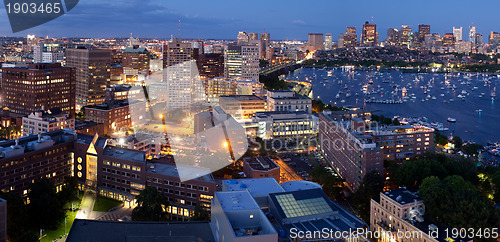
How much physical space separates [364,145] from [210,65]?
1561cm

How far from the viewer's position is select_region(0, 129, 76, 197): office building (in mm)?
6023

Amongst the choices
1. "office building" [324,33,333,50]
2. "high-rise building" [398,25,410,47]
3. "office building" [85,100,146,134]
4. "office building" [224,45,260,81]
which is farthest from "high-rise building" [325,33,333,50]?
"office building" [85,100,146,134]

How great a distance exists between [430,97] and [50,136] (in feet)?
54.5

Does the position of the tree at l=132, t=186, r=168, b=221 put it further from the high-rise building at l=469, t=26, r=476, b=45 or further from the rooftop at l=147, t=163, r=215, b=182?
the high-rise building at l=469, t=26, r=476, b=45

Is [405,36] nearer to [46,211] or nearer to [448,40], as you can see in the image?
[448,40]

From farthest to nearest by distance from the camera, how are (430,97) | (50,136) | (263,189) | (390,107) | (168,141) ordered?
(430,97), (390,107), (168,141), (50,136), (263,189)

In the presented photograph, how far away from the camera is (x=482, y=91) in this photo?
21609 mm

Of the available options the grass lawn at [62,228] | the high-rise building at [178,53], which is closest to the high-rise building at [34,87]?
the high-rise building at [178,53]

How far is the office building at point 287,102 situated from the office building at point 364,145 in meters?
3.39

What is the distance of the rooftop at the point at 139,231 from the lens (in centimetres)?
407

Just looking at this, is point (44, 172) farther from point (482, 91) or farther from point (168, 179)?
point (482, 91)

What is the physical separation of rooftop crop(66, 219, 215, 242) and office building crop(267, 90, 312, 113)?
28.2 feet

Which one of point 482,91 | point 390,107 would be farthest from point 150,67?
point 482,91

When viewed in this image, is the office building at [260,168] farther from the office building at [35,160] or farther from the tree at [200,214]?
the office building at [35,160]
